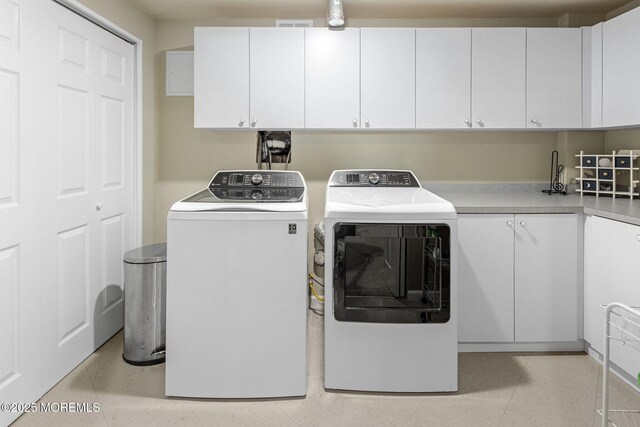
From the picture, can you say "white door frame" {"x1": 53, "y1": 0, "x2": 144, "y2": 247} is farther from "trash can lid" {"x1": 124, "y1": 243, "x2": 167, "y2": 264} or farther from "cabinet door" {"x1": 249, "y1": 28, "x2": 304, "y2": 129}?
"cabinet door" {"x1": 249, "y1": 28, "x2": 304, "y2": 129}

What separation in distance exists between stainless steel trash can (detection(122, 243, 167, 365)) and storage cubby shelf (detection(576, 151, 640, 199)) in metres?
2.87

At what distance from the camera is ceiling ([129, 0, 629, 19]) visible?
9.53ft

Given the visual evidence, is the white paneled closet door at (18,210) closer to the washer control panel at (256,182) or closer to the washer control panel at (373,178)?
the washer control panel at (256,182)

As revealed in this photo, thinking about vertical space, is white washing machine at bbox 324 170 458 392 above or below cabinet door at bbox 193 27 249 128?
below

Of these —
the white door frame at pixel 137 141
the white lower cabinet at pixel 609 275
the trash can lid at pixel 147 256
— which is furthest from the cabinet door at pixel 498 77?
the white door frame at pixel 137 141

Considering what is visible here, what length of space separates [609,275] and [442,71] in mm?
1587

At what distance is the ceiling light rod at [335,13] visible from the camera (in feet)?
9.01

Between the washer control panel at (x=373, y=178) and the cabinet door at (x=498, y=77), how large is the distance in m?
0.58

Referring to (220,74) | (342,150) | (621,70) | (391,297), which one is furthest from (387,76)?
(391,297)

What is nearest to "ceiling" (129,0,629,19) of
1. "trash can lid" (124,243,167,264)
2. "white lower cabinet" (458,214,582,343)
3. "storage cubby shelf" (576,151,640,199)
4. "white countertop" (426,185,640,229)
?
"storage cubby shelf" (576,151,640,199)

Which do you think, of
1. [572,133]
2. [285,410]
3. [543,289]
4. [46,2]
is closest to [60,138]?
[46,2]

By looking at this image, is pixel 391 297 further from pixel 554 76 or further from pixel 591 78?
pixel 591 78

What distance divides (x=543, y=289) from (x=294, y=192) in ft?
5.26

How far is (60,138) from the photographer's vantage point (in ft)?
7.31
